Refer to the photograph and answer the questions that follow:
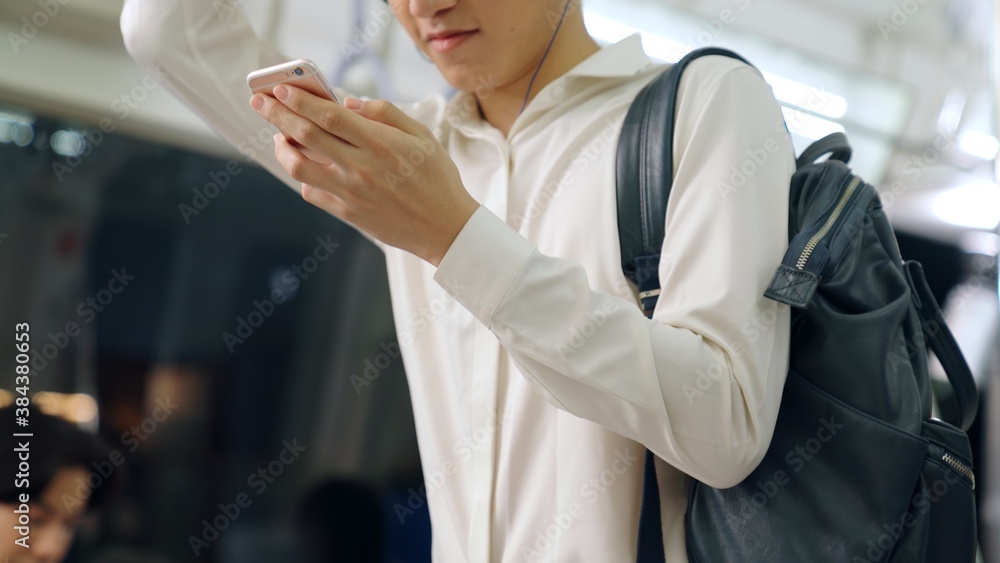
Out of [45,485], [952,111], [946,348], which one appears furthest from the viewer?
[952,111]

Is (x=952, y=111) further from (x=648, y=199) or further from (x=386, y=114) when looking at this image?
(x=386, y=114)

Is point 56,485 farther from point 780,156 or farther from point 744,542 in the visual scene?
point 780,156

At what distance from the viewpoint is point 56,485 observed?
1210 millimetres

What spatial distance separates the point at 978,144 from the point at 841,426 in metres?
1.32

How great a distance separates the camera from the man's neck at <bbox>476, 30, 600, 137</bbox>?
1049 millimetres

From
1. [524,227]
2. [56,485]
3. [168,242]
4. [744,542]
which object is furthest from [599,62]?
[56,485]

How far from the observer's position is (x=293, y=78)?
67 centimetres

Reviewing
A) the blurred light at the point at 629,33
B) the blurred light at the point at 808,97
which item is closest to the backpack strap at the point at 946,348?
the blurred light at the point at 629,33

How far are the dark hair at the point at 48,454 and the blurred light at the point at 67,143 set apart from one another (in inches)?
15.9

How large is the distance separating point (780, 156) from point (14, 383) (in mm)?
1131

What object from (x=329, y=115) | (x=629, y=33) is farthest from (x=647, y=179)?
(x=629, y=33)

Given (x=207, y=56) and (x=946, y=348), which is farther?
(x=207, y=56)

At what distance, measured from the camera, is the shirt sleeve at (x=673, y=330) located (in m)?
0.69

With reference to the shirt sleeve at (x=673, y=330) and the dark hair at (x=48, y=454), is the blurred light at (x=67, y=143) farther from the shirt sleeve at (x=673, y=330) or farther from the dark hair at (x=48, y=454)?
the shirt sleeve at (x=673, y=330)
